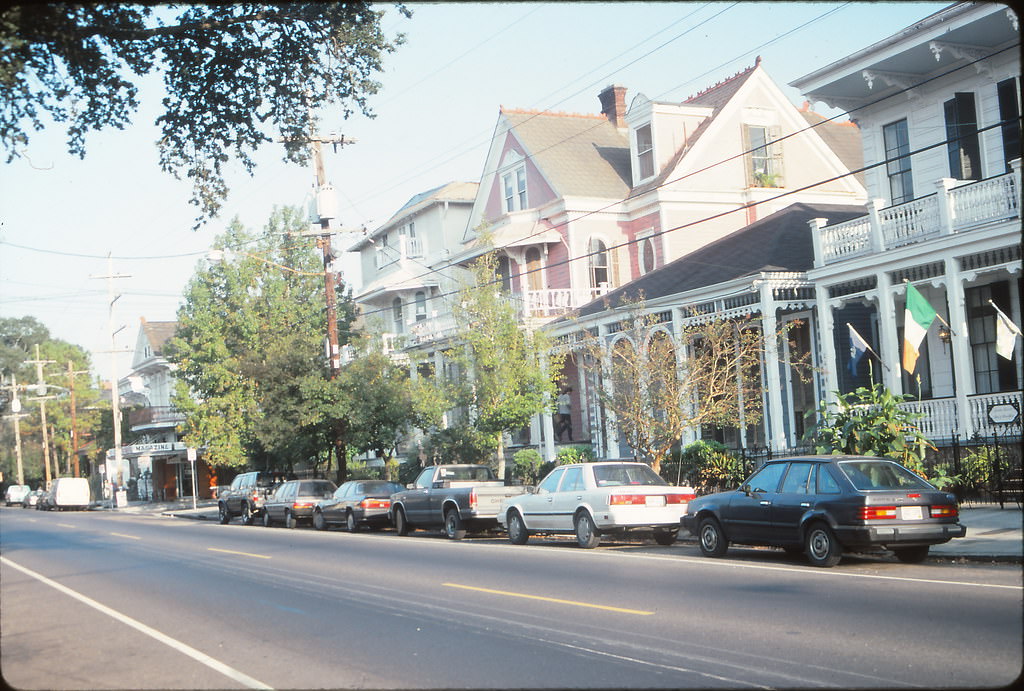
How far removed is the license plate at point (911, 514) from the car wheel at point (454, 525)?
1155 centimetres

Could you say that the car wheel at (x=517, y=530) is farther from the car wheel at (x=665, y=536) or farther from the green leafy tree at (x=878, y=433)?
the green leafy tree at (x=878, y=433)

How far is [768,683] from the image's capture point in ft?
25.0

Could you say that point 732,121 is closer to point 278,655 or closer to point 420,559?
point 420,559

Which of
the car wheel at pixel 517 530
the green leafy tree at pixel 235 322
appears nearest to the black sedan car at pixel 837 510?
the car wheel at pixel 517 530

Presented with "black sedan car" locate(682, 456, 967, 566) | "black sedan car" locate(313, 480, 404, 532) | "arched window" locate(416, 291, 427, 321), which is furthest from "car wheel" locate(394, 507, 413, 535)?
"arched window" locate(416, 291, 427, 321)

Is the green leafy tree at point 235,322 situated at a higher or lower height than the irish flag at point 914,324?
higher

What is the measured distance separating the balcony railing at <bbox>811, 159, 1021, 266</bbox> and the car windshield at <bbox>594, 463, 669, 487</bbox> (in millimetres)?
7568

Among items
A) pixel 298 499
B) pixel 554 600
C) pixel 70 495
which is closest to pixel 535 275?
pixel 298 499

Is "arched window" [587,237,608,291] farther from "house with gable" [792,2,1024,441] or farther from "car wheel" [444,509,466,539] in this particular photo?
"car wheel" [444,509,466,539]

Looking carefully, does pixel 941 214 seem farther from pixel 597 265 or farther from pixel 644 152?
pixel 597 265

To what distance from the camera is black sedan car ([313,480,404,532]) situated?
28.1 m

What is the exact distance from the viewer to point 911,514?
45.5 ft

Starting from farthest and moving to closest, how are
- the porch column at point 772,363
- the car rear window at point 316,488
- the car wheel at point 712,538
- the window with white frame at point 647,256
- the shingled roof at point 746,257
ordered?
the window with white frame at point 647,256 < the car rear window at point 316,488 < the shingled roof at point 746,257 < the porch column at point 772,363 < the car wheel at point 712,538

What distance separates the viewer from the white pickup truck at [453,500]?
23.1 m
